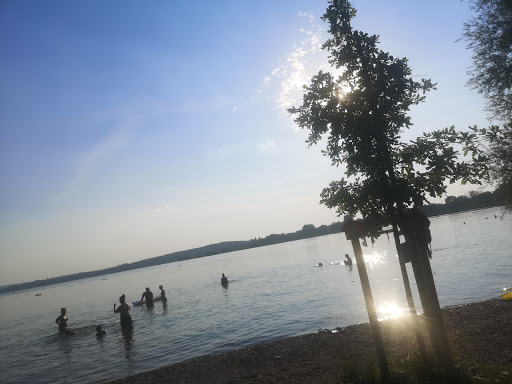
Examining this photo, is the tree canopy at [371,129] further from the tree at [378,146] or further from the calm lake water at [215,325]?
the calm lake water at [215,325]

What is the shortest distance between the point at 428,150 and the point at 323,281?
33085mm

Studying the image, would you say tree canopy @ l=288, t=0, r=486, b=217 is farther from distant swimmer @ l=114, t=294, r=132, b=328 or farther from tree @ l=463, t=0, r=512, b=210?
distant swimmer @ l=114, t=294, r=132, b=328

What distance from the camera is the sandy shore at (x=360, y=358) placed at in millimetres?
8242

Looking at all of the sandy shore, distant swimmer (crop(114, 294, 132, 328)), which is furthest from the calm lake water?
the sandy shore

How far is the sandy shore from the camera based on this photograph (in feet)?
27.0

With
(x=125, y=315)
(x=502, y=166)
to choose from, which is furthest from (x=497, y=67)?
(x=125, y=315)

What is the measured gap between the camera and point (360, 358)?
36.1 feet

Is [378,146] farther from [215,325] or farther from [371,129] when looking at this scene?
[215,325]

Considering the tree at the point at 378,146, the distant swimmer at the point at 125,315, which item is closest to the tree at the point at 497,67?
the tree at the point at 378,146

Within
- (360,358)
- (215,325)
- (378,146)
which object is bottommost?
(215,325)

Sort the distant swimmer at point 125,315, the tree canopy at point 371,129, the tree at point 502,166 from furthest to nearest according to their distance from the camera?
the distant swimmer at point 125,315 < the tree at point 502,166 < the tree canopy at point 371,129

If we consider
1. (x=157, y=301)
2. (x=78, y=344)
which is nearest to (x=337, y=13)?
(x=78, y=344)

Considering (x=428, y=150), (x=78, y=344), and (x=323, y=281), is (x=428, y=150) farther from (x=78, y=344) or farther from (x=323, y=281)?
(x=323, y=281)

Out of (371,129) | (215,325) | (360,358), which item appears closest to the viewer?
(371,129)
